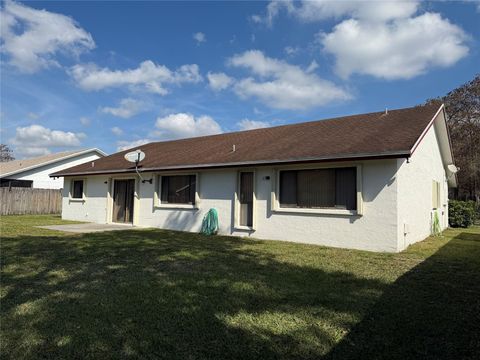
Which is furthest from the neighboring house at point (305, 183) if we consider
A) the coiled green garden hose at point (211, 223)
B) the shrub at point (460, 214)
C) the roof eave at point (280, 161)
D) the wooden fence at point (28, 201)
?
the wooden fence at point (28, 201)

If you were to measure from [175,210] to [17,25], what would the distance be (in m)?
8.25

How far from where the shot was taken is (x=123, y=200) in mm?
16672

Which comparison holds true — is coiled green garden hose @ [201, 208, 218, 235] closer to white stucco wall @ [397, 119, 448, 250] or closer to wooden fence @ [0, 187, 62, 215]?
white stucco wall @ [397, 119, 448, 250]

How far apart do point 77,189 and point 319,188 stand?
46.1 feet

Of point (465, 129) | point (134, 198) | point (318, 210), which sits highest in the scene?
point (465, 129)

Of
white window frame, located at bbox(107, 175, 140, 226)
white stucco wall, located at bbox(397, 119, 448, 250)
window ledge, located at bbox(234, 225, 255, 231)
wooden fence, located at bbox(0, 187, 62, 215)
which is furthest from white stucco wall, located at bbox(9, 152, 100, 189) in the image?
white stucco wall, located at bbox(397, 119, 448, 250)

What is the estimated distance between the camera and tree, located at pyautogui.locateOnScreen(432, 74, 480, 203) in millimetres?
30047

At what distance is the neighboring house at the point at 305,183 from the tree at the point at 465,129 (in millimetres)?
14929

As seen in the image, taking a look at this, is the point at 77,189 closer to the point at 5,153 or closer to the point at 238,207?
the point at 238,207

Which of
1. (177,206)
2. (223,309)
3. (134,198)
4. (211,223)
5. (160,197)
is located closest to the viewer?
(223,309)

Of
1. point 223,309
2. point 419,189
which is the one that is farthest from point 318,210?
point 223,309

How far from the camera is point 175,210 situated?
14.2 m

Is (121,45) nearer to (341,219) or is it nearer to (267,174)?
(267,174)

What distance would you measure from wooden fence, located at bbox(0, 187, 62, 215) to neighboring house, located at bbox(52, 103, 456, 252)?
8567 millimetres
